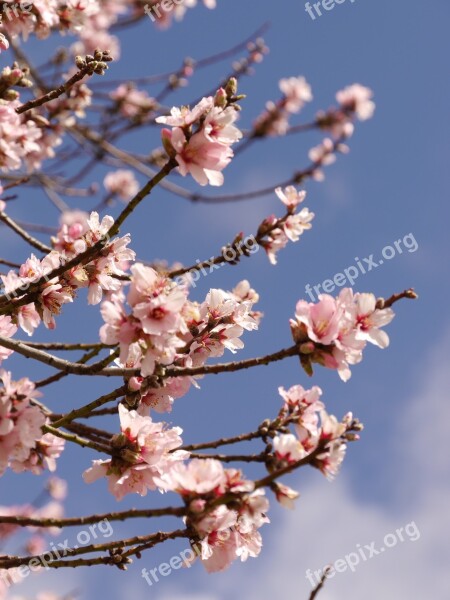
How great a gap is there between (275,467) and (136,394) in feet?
2.11

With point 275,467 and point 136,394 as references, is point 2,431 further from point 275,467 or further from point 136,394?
point 275,467

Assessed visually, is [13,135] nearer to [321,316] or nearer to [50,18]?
[50,18]

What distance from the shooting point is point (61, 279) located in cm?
265

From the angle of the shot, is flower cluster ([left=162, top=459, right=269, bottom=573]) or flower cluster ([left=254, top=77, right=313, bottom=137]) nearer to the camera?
flower cluster ([left=162, top=459, right=269, bottom=573])

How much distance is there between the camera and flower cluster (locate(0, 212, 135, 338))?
2.58 meters

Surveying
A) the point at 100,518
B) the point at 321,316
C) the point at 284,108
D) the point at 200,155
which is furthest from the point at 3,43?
the point at 284,108

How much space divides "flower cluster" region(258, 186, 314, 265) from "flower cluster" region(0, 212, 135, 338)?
0.96 meters

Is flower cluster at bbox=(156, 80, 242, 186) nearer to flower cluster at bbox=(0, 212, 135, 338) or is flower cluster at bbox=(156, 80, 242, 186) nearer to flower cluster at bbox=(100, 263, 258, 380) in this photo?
flower cluster at bbox=(100, 263, 258, 380)

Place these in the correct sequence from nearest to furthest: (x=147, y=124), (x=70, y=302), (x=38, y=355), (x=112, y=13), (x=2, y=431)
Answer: (x=2, y=431), (x=38, y=355), (x=70, y=302), (x=147, y=124), (x=112, y=13)

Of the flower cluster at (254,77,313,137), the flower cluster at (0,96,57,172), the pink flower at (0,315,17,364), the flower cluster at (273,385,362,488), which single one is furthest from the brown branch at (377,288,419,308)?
the flower cluster at (254,77,313,137)

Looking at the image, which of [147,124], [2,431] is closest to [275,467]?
[2,431]

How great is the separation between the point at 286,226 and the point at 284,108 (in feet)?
18.4

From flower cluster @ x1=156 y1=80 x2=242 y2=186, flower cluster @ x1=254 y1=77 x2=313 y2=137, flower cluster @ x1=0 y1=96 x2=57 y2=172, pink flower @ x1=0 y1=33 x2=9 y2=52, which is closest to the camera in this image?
flower cluster @ x1=156 y1=80 x2=242 y2=186

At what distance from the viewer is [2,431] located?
6.66 ft
